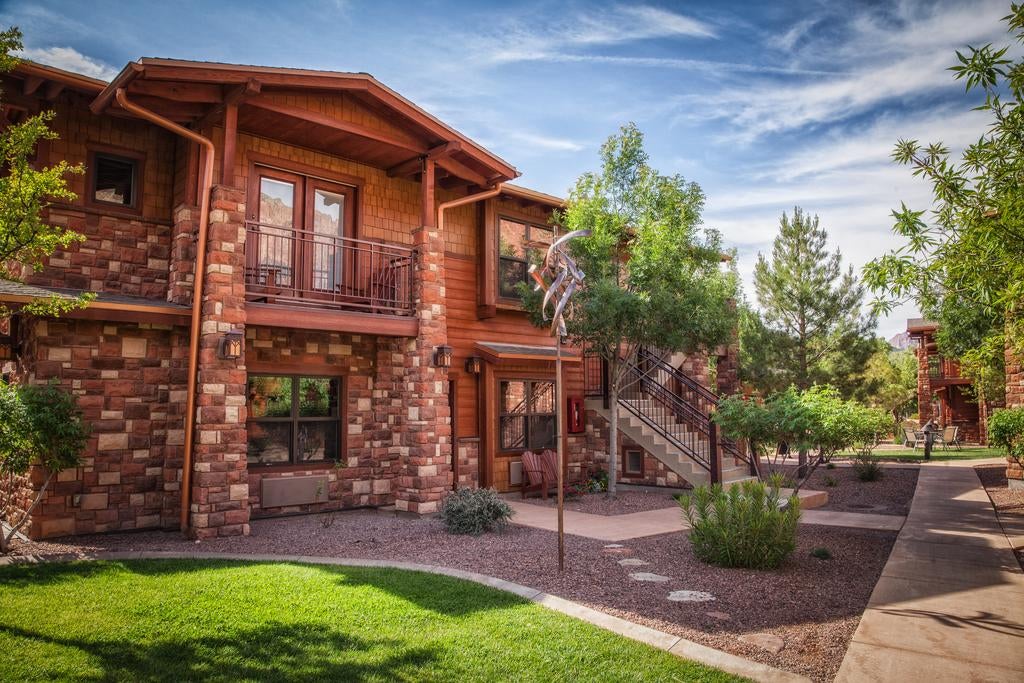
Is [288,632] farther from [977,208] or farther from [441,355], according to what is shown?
[977,208]

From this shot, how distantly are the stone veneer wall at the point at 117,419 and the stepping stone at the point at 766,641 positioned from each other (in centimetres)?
743

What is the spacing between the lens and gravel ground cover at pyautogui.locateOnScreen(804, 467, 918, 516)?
36.7ft

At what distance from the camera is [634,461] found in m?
14.4

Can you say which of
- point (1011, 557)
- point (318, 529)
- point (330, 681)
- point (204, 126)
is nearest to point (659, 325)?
point (1011, 557)

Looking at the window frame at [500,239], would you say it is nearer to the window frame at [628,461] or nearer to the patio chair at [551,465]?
the patio chair at [551,465]

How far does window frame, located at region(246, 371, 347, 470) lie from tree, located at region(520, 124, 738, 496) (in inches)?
164

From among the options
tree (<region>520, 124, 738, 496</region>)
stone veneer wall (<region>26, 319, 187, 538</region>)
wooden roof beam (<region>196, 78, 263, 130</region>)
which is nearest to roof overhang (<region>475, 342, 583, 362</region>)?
tree (<region>520, 124, 738, 496</region>)

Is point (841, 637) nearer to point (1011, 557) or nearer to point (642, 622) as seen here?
point (642, 622)

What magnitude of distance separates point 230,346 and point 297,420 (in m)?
2.40

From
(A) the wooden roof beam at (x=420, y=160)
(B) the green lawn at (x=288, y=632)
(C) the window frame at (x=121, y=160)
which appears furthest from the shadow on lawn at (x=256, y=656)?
(A) the wooden roof beam at (x=420, y=160)

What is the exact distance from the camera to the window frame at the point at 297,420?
9.73 m

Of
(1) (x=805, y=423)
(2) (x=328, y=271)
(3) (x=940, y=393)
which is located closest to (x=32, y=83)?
(2) (x=328, y=271)

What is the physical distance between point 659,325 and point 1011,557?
5.93m

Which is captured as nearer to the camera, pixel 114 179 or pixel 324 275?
pixel 114 179
